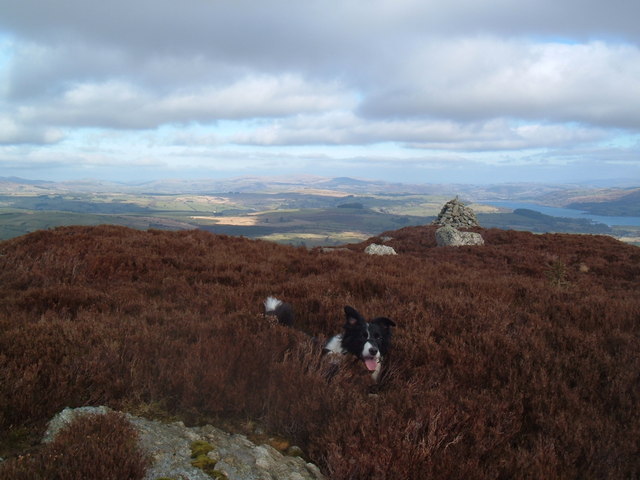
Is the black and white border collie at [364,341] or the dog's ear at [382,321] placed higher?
the dog's ear at [382,321]

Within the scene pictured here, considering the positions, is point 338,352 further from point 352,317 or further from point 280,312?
point 280,312

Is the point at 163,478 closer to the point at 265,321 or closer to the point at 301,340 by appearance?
the point at 301,340

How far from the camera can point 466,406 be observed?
11.2 feet

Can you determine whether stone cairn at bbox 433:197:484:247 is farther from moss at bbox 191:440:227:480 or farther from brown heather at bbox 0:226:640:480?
moss at bbox 191:440:227:480

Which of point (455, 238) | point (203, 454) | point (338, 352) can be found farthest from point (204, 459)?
point (455, 238)

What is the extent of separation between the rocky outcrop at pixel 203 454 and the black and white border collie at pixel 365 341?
1.66 meters

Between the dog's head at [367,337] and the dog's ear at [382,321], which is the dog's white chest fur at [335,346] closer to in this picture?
A: the dog's head at [367,337]

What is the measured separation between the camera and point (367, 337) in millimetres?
4645

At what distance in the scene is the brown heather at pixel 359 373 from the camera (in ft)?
9.31

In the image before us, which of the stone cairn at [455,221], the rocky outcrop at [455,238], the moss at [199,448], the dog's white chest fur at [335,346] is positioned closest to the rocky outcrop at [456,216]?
the stone cairn at [455,221]

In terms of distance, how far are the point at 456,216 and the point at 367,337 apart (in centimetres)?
2731

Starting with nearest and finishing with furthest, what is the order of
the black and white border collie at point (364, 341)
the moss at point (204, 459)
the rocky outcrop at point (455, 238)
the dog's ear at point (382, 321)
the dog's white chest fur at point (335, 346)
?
the moss at point (204, 459) → the black and white border collie at point (364, 341) → the dog's white chest fur at point (335, 346) → the dog's ear at point (382, 321) → the rocky outcrop at point (455, 238)

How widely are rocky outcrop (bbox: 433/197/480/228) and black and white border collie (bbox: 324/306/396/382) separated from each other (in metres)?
25.5

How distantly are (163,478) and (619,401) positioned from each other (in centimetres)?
411
